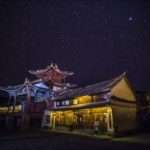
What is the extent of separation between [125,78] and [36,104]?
1599cm

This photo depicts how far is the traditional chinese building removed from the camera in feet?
77.1

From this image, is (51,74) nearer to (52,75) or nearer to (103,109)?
(52,75)

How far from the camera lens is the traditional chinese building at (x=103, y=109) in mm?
23500

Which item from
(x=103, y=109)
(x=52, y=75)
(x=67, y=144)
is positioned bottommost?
(x=67, y=144)

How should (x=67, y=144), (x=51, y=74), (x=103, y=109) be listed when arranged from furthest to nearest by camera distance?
(x=51, y=74)
(x=103, y=109)
(x=67, y=144)

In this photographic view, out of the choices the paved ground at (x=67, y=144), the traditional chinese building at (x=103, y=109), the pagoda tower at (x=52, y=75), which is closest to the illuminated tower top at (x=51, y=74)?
the pagoda tower at (x=52, y=75)

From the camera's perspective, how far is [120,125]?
23891 mm

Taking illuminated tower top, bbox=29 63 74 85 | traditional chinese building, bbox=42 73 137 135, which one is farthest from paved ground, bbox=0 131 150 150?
illuminated tower top, bbox=29 63 74 85

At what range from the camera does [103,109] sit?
81.8 ft

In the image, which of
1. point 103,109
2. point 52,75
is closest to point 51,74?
point 52,75

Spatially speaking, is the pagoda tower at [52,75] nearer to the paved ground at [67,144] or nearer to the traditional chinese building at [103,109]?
the traditional chinese building at [103,109]

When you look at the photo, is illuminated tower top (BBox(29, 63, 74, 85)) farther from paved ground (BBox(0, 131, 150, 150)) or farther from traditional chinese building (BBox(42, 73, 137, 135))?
paved ground (BBox(0, 131, 150, 150))

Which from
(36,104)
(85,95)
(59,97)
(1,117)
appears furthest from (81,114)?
(1,117)

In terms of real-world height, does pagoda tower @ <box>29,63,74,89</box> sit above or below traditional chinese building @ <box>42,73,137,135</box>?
above
